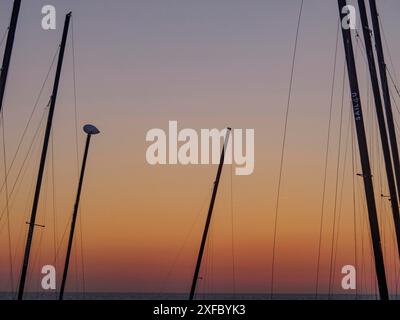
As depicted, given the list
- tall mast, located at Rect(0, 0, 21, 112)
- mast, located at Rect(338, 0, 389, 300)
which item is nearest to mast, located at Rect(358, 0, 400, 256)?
mast, located at Rect(338, 0, 389, 300)

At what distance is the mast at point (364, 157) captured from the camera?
22.5m

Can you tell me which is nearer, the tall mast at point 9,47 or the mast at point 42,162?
the tall mast at point 9,47

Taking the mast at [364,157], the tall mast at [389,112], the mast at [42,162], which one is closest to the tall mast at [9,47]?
the mast at [42,162]

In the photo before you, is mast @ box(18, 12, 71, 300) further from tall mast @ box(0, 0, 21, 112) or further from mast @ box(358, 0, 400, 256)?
mast @ box(358, 0, 400, 256)

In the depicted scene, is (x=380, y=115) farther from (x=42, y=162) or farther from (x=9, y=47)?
(x=42, y=162)

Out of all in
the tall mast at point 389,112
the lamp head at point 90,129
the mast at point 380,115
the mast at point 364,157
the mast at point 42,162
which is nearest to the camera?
the mast at point 364,157

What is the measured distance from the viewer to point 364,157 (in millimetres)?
23703

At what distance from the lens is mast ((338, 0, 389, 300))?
73.7 ft

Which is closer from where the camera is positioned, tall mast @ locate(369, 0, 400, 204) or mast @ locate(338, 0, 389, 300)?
mast @ locate(338, 0, 389, 300)

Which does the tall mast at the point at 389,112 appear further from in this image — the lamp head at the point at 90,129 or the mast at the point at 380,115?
the lamp head at the point at 90,129

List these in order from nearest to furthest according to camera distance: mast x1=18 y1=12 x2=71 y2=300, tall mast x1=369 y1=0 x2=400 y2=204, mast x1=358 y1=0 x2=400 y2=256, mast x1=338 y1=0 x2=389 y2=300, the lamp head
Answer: mast x1=338 y1=0 x2=389 y2=300 → mast x1=358 y1=0 x2=400 y2=256 → tall mast x1=369 y1=0 x2=400 y2=204 → mast x1=18 y1=12 x2=71 y2=300 → the lamp head

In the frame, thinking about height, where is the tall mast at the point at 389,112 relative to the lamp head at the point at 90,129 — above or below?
below
